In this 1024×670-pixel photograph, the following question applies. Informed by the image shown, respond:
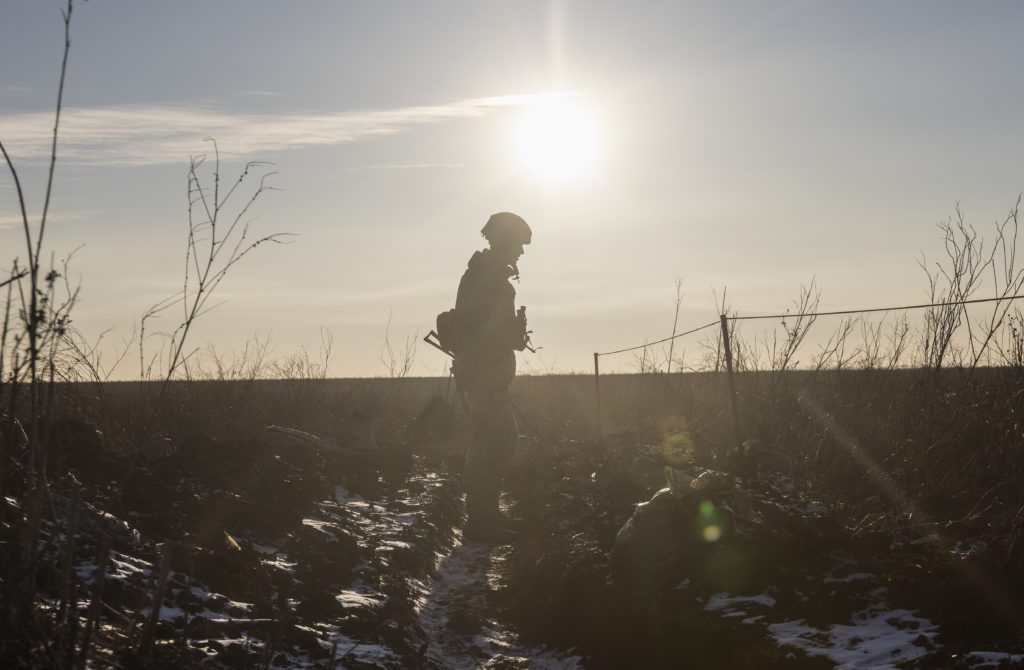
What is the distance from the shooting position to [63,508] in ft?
15.9

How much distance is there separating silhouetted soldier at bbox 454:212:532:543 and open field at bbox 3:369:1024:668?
44cm

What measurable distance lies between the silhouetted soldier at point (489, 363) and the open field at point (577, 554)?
436mm

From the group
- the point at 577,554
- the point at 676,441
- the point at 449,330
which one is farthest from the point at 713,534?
the point at 676,441

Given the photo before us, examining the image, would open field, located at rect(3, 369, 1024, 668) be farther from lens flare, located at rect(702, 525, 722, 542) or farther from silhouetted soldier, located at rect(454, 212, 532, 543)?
silhouetted soldier, located at rect(454, 212, 532, 543)

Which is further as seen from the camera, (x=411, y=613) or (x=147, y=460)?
(x=147, y=460)

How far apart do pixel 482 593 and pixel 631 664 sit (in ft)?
5.72

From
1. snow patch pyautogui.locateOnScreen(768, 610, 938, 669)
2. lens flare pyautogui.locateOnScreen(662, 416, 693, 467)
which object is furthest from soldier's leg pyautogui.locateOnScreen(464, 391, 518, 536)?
snow patch pyautogui.locateOnScreen(768, 610, 938, 669)

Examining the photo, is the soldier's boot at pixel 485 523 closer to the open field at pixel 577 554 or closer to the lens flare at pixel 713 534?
the open field at pixel 577 554

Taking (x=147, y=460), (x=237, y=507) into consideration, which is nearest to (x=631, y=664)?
(x=237, y=507)

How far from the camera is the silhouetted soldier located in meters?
8.21

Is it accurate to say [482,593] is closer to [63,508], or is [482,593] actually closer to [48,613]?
[63,508]

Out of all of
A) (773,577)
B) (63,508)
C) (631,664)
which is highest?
(63,508)

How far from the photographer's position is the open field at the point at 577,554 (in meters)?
4.04

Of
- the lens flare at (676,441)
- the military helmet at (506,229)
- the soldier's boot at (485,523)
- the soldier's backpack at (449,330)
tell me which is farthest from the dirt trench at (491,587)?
the military helmet at (506,229)
